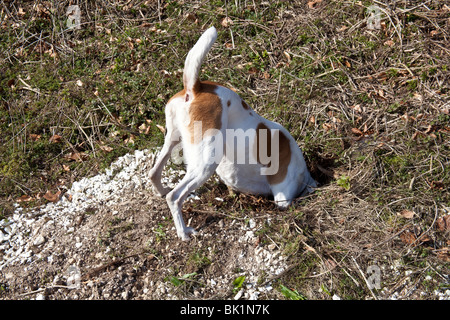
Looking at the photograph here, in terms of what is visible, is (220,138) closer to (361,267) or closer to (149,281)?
(149,281)

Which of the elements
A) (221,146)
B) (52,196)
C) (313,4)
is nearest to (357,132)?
(221,146)

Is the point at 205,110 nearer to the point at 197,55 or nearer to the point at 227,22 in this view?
the point at 197,55

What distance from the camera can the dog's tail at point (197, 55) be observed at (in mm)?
3416

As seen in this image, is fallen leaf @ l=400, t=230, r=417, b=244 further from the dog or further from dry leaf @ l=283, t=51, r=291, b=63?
dry leaf @ l=283, t=51, r=291, b=63

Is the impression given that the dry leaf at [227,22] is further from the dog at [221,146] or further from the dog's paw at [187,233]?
the dog's paw at [187,233]

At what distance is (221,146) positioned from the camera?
3656mm

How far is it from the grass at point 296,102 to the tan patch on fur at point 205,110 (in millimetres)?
1105

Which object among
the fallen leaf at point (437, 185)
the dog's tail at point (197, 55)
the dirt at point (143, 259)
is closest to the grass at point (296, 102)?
the fallen leaf at point (437, 185)

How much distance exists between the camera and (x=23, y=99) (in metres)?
5.98

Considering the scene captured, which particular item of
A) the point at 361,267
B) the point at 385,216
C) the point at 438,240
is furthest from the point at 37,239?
the point at 438,240

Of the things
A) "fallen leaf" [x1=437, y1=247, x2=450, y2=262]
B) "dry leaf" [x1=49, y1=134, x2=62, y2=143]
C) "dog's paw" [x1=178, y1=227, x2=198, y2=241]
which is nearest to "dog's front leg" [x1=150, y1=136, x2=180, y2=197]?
"dog's paw" [x1=178, y1=227, x2=198, y2=241]

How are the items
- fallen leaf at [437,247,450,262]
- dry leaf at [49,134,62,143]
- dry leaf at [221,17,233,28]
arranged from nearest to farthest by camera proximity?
fallen leaf at [437,247,450,262] → dry leaf at [49,134,62,143] → dry leaf at [221,17,233,28]

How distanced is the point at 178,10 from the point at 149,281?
4.64 m

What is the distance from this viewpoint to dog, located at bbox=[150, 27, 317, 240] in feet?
11.7
